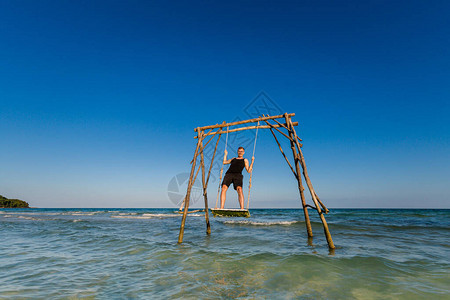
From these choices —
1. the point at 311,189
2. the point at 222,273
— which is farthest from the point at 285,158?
the point at 222,273

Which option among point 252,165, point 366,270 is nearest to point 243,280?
point 366,270

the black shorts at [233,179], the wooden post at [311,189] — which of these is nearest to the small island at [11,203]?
the black shorts at [233,179]

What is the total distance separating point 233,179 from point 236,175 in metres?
0.19

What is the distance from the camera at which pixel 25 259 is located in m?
4.86

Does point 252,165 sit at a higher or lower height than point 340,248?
higher

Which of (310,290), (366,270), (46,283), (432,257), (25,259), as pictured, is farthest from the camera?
(432,257)

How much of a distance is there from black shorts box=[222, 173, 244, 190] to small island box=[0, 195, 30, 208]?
83773 mm

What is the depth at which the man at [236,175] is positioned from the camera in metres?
9.07

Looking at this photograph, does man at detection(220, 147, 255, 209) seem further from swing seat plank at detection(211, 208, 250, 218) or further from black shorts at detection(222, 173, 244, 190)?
swing seat plank at detection(211, 208, 250, 218)

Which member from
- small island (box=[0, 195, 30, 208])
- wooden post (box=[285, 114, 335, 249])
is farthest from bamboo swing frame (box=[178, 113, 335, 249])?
small island (box=[0, 195, 30, 208])

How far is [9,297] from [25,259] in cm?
244

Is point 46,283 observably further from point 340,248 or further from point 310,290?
point 340,248

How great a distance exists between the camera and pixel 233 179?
9203 mm

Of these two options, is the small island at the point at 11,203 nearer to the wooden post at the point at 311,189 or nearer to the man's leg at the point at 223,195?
the man's leg at the point at 223,195
